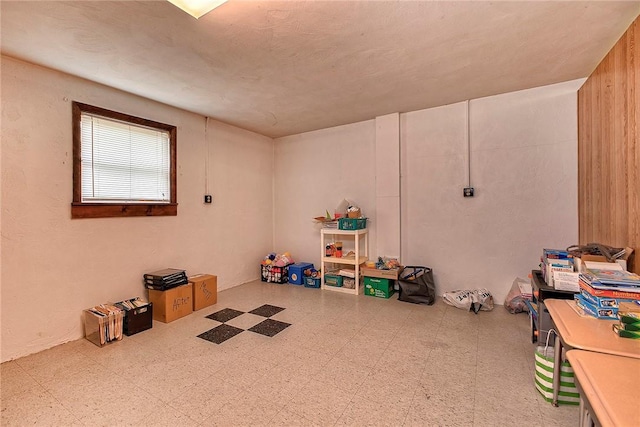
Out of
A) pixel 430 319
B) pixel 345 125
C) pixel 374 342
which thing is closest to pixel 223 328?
pixel 374 342

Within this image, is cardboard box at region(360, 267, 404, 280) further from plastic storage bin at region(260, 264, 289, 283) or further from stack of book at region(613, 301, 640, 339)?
stack of book at region(613, 301, 640, 339)

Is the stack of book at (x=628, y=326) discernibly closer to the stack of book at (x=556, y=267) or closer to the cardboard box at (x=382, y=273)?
the stack of book at (x=556, y=267)

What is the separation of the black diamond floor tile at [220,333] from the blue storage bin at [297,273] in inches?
66.9

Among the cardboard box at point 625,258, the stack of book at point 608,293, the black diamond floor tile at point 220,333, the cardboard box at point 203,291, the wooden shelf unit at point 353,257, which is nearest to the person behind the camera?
the stack of book at point 608,293

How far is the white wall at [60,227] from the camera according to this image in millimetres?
2330

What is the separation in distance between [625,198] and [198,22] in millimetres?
3370

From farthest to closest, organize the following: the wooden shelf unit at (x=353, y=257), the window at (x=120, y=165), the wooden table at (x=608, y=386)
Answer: the wooden shelf unit at (x=353, y=257) → the window at (x=120, y=165) → the wooden table at (x=608, y=386)

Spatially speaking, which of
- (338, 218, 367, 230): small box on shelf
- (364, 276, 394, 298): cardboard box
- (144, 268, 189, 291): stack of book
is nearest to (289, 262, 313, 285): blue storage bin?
(338, 218, 367, 230): small box on shelf

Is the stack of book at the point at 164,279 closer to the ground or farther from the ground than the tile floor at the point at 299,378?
farther from the ground

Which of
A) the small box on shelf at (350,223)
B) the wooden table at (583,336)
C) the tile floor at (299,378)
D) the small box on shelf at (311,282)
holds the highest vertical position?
the small box on shelf at (350,223)

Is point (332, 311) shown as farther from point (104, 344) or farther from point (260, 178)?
point (260, 178)

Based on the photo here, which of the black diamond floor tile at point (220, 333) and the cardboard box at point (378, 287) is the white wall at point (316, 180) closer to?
the cardboard box at point (378, 287)

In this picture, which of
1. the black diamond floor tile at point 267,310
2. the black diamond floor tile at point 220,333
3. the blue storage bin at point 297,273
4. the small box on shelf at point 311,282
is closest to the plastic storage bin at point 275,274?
the blue storage bin at point 297,273

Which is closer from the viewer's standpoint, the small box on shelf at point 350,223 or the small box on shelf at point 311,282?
the small box on shelf at point 350,223
